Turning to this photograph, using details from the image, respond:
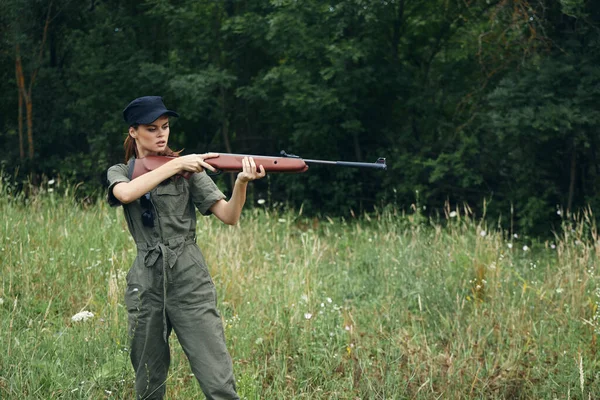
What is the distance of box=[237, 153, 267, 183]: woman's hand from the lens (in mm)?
3195

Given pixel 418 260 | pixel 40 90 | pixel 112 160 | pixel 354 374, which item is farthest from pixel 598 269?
pixel 40 90

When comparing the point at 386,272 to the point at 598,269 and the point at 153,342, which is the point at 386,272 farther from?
the point at 153,342

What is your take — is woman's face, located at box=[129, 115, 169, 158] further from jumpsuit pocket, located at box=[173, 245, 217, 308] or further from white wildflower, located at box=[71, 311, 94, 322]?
white wildflower, located at box=[71, 311, 94, 322]

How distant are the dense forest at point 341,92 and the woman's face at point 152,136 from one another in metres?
6.20

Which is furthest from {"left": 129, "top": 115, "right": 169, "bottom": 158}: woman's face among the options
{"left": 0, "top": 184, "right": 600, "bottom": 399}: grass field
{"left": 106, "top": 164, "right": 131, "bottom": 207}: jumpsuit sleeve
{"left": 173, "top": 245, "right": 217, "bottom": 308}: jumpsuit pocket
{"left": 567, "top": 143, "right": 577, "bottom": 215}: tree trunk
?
{"left": 567, "top": 143, "right": 577, "bottom": 215}: tree trunk

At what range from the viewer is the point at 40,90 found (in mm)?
14539

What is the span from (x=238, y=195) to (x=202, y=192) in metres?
0.23

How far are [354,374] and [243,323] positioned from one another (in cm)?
94

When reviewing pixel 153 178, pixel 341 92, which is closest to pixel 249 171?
pixel 153 178

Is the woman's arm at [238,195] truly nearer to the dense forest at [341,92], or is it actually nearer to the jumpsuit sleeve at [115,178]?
the jumpsuit sleeve at [115,178]

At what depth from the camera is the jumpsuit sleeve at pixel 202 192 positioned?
3.40m

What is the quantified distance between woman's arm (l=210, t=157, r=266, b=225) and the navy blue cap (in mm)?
442

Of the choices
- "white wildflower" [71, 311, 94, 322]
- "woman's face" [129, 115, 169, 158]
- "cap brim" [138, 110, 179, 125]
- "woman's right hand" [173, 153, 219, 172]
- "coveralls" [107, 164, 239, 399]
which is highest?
"cap brim" [138, 110, 179, 125]

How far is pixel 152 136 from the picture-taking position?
11.0 ft
